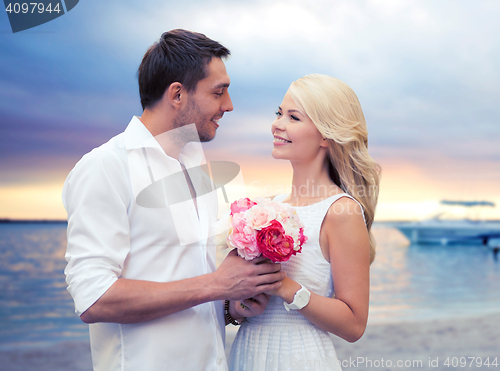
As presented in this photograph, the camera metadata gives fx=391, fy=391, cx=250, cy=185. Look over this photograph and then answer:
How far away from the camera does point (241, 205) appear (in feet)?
6.64

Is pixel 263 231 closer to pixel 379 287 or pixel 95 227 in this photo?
pixel 95 227

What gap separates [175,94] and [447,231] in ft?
88.0

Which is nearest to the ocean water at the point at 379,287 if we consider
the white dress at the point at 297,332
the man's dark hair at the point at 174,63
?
the white dress at the point at 297,332

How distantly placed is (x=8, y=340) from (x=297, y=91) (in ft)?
33.7

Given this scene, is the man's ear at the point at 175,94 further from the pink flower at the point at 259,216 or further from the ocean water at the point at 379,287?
the ocean water at the point at 379,287

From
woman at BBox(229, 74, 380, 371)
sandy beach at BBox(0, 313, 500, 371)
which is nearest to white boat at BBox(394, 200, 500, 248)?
sandy beach at BBox(0, 313, 500, 371)

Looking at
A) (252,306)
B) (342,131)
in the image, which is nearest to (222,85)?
(342,131)

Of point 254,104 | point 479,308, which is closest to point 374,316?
point 479,308

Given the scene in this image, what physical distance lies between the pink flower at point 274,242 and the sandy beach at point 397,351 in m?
5.93

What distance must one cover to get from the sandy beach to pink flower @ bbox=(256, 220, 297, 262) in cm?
593

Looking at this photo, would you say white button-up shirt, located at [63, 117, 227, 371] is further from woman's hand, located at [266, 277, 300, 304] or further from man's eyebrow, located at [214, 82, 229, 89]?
man's eyebrow, located at [214, 82, 229, 89]

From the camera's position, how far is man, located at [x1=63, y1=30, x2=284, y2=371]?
6.02 ft

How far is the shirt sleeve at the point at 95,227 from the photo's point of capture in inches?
70.6

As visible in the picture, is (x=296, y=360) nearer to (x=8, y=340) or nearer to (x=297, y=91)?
(x=297, y=91)
